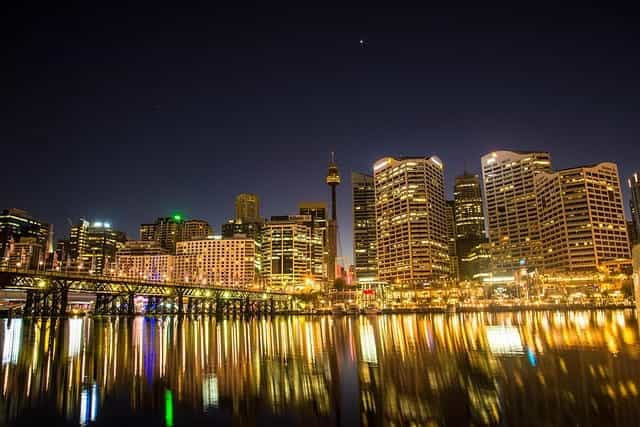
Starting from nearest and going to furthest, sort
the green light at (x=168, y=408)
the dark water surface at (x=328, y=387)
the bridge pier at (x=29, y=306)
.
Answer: the green light at (x=168, y=408) → the dark water surface at (x=328, y=387) → the bridge pier at (x=29, y=306)

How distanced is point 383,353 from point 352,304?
533ft

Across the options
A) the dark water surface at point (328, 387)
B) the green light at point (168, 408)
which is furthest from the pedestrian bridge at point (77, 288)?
the green light at point (168, 408)

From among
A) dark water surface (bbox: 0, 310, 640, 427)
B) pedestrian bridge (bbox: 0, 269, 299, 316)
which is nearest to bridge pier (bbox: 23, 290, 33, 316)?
pedestrian bridge (bbox: 0, 269, 299, 316)

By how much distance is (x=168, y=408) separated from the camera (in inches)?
711

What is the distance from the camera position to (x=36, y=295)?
360 feet

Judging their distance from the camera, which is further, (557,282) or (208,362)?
(557,282)

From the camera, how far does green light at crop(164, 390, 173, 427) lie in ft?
53.2

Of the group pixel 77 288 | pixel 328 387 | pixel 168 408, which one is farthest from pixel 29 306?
pixel 328 387

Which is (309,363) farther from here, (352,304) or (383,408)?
(352,304)

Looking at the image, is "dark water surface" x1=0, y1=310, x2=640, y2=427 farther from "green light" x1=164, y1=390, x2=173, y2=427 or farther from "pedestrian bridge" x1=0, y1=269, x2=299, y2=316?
"pedestrian bridge" x1=0, y1=269, x2=299, y2=316

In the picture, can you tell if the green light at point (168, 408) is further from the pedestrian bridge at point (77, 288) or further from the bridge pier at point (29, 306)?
the bridge pier at point (29, 306)

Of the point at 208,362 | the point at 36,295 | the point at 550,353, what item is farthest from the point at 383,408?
the point at 36,295

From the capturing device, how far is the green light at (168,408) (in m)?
16.2

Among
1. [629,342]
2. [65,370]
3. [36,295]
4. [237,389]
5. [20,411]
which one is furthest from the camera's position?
[36,295]
